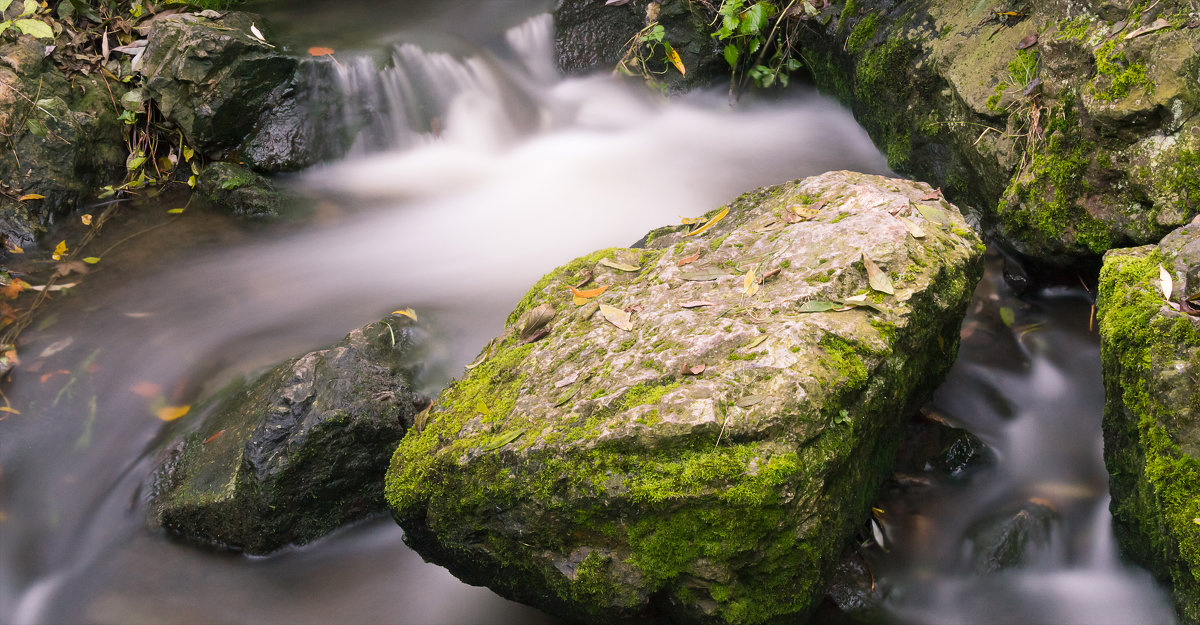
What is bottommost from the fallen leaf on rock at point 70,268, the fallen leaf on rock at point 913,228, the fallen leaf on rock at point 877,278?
the fallen leaf on rock at point 70,268

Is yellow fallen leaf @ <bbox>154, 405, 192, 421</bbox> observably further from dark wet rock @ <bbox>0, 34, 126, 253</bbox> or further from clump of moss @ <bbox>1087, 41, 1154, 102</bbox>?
clump of moss @ <bbox>1087, 41, 1154, 102</bbox>

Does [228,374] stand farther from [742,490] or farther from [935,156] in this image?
[935,156]

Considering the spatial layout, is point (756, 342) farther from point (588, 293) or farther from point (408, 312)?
point (408, 312)

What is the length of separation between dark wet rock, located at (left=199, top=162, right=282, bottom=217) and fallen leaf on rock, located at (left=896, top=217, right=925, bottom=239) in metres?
4.56

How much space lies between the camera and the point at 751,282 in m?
3.13

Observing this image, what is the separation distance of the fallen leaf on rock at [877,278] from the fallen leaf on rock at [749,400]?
77cm

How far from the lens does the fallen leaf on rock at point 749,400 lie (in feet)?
8.25

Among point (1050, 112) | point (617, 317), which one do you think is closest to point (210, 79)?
point (617, 317)

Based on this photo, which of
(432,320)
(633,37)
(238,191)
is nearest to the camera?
(432,320)

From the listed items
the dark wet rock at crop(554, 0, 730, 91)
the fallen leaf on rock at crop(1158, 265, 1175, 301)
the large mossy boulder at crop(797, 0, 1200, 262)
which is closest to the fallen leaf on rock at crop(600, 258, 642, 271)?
the fallen leaf on rock at crop(1158, 265, 1175, 301)

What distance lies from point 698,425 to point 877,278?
1011 mm

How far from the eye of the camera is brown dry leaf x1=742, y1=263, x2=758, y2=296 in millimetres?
3076

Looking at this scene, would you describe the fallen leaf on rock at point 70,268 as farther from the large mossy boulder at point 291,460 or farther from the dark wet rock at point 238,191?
the large mossy boulder at point 291,460

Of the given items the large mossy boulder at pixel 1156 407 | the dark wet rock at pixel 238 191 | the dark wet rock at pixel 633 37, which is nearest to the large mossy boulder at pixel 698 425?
the large mossy boulder at pixel 1156 407
